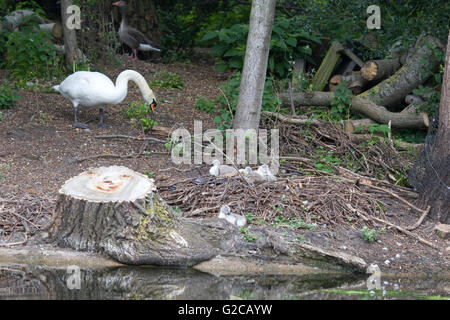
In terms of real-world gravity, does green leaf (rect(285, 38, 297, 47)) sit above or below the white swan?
above

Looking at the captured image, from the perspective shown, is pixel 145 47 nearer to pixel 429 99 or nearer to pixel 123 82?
pixel 123 82

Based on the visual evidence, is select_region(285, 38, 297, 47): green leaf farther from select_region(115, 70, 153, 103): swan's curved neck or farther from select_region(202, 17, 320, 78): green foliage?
select_region(115, 70, 153, 103): swan's curved neck

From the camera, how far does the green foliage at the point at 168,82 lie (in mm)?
11016

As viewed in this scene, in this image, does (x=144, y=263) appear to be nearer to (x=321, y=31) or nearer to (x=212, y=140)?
(x=212, y=140)

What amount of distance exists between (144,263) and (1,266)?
1.26m

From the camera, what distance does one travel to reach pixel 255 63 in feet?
25.1

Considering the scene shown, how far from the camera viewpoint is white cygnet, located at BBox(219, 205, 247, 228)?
603 cm

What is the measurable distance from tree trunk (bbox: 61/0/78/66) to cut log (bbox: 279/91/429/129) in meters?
3.91

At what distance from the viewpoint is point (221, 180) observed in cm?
684

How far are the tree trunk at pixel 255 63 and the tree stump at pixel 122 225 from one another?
2.59 metres

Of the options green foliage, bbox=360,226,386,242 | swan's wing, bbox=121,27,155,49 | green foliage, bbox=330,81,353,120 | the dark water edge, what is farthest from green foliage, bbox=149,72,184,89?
the dark water edge

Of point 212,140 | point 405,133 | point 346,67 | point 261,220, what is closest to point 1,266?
point 261,220

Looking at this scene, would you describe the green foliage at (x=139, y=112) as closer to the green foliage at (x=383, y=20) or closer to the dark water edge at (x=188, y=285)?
the green foliage at (x=383, y=20)

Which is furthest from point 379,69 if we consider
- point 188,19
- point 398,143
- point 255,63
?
point 188,19
